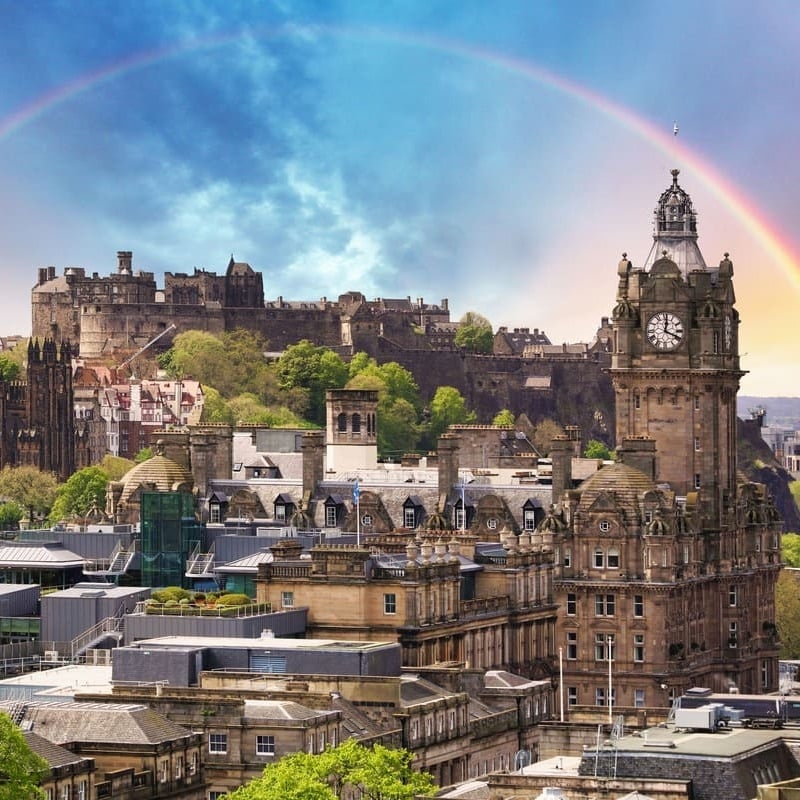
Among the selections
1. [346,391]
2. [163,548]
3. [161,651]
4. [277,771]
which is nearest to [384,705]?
[161,651]

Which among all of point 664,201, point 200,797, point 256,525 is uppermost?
point 664,201

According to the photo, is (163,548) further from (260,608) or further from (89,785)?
(89,785)

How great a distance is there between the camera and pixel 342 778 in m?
91.8

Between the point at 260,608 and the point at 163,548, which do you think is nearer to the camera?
the point at 260,608

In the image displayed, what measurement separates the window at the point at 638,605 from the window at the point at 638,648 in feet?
3.02

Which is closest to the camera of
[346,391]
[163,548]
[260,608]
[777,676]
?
[260,608]

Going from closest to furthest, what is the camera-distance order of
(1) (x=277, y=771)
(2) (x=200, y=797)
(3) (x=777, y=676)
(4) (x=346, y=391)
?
(1) (x=277, y=771) < (2) (x=200, y=797) < (3) (x=777, y=676) < (4) (x=346, y=391)

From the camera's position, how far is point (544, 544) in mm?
143875

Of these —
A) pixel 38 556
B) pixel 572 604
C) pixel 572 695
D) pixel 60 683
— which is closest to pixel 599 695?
pixel 572 695

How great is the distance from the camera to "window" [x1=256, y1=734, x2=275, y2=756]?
97500 mm

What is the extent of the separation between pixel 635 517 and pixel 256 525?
16.8 meters

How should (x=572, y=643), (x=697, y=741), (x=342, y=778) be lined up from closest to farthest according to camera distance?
1. (x=697, y=741)
2. (x=342, y=778)
3. (x=572, y=643)

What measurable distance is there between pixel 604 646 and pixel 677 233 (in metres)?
24.9

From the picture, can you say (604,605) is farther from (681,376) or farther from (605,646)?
(681,376)
